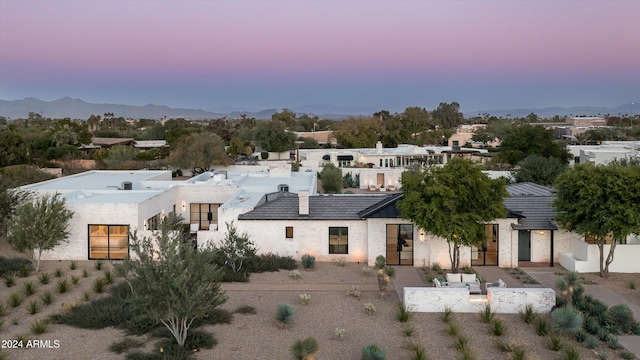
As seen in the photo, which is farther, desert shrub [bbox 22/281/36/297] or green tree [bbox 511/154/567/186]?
green tree [bbox 511/154/567/186]

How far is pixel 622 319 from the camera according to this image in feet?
51.0

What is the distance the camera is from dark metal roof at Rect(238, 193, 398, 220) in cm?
2347

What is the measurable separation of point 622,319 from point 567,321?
1914 millimetres

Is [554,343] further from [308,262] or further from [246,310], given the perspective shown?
[308,262]

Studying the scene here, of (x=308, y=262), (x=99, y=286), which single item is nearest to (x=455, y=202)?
(x=308, y=262)

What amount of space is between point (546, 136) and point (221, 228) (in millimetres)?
45693

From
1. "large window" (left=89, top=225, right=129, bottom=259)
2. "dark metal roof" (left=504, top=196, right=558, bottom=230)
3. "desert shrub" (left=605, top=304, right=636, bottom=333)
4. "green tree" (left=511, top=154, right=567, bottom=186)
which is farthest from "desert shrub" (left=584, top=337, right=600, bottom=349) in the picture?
"green tree" (left=511, top=154, right=567, bottom=186)

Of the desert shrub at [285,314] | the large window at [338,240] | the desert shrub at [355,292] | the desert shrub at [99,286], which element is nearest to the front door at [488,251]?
the large window at [338,240]

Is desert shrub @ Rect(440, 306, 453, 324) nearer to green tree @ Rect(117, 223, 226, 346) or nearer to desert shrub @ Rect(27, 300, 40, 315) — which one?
green tree @ Rect(117, 223, 226, 346)

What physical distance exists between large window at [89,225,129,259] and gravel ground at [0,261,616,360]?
4559mm

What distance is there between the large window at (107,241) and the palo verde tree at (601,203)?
1865 centimetres

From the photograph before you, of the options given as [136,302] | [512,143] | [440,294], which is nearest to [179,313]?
[136,302]

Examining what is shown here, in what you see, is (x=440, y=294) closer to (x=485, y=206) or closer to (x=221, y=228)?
(x=485, y=206)

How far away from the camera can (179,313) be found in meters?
13.3
